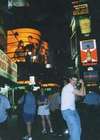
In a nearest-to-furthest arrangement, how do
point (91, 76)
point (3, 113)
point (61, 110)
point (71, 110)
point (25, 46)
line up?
point (71, 110)
point (61, 110)
point (3, 113)
point (25, 46)
point (91, 76)

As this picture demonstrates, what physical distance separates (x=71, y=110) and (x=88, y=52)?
58.0 m

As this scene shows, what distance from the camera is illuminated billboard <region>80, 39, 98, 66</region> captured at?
68.4 meters

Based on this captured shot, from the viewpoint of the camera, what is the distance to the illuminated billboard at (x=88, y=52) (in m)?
68.4

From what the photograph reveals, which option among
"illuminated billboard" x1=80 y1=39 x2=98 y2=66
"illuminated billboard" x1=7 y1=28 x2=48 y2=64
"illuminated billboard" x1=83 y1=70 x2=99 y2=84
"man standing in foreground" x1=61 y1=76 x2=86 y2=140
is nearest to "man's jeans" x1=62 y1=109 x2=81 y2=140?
"man standing in foreground" x1=61 y1=76 x2=86 y2=140

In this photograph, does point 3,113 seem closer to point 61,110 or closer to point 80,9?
point 61,110

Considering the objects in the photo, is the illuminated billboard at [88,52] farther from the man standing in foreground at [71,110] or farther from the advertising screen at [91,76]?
the man standing in foreground at [71,110]

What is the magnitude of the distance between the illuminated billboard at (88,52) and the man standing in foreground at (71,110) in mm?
56768

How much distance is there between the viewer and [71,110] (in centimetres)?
1132

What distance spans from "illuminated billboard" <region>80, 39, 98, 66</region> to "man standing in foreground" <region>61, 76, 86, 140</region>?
186 feet

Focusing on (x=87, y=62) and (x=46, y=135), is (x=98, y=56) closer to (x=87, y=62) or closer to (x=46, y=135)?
(x=87, y=62)

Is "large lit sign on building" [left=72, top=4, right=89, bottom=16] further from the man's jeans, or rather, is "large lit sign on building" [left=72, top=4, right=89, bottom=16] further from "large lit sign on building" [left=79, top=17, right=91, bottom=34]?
the man's jeans

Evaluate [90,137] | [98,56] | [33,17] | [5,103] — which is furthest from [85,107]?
[33,17]

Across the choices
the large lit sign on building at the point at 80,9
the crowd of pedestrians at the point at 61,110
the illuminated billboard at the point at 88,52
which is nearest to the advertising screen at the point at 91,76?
the illuminated billboard at the point at 88,52

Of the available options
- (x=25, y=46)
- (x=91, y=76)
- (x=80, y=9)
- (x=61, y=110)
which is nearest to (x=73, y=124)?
(x=61, y=110)
